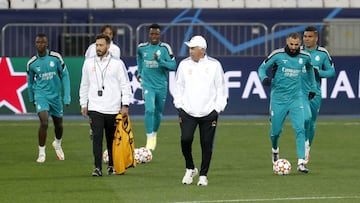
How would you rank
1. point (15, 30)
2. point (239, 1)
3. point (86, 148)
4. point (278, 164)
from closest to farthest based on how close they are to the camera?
point (278, 164)
point (86, 148)
point (15, 30)
point (239, 1)

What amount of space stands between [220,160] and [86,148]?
3157mm

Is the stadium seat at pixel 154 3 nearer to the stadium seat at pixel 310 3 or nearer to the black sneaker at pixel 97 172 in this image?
the stadium seat at pixel 310 3

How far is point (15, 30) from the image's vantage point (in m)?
30.4

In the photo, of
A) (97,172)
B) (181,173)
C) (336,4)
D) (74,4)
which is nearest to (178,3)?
(74,4)

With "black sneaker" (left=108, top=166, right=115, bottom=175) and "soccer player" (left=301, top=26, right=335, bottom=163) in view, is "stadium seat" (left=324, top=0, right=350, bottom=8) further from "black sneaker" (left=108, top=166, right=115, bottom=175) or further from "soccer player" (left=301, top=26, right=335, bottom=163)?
"black sneaker" (left=108, top=166, right=115, bottom=175)

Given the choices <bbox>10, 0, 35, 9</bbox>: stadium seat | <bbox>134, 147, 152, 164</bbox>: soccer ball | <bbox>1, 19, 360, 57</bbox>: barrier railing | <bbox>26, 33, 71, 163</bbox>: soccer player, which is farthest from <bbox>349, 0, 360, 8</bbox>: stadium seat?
<bbox>26, 33, 71, 163</bbox>: soccer player

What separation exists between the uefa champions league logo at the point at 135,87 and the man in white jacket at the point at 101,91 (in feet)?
38.3

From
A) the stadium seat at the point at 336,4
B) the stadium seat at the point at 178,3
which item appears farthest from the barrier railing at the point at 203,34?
the stadium seat at the point at 336,4

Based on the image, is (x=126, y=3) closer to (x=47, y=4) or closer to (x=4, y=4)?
(x=47, y=4)

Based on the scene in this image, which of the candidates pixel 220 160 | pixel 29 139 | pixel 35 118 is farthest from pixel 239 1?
pixel 220 160

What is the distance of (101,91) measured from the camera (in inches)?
672

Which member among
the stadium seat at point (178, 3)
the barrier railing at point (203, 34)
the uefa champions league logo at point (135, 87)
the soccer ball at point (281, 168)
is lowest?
the uefa champions league logo at point (135, 87)

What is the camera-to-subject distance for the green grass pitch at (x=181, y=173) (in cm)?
1491

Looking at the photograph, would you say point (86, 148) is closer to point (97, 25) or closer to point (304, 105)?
point (304, 105)
